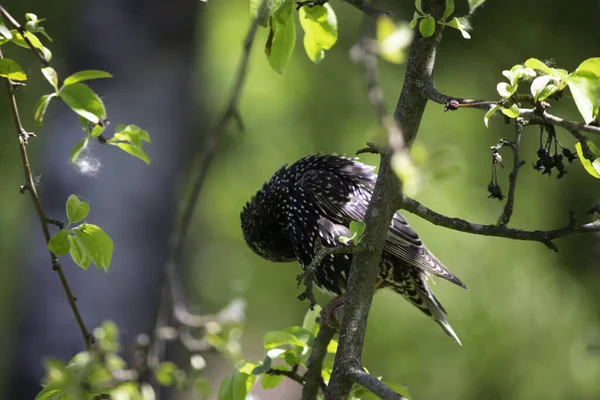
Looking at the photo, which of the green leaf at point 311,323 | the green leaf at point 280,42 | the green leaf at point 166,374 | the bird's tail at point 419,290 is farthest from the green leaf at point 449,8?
the bird's tail at point 419,290

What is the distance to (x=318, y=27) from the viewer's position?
166cm

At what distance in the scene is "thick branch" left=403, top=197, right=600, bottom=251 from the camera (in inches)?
65.1

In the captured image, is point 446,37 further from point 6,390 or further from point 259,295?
point 6,390

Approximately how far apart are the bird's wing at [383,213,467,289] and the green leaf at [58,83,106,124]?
1712mm

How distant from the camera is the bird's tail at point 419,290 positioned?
3337 mm

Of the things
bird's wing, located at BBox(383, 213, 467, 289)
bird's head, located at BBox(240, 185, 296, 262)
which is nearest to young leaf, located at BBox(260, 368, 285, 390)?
bird's wing, located at BBox(383, 213, 467, 289)

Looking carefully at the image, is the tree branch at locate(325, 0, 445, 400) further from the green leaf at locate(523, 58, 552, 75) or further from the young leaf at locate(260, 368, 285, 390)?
the young leaf at locate(260, 368, 285, 390)

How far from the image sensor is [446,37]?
553 centimetres

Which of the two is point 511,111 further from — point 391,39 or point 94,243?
point 94,243

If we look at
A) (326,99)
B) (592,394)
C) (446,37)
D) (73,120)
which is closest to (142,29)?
(73,120)

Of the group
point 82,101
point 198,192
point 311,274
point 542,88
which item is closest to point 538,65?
point 542,88

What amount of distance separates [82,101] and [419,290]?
2.13 m

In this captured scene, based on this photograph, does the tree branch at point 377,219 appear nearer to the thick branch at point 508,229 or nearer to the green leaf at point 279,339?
the thick branch at point 508,229

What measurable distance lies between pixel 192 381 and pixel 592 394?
416cm
